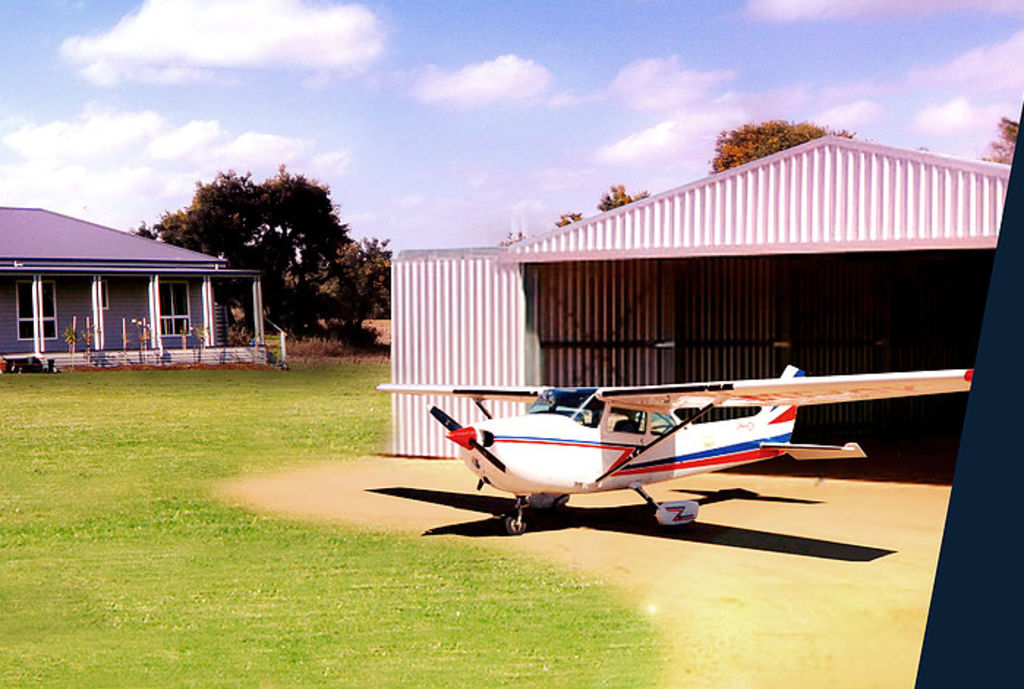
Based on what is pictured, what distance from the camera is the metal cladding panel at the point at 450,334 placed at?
62.1 feet

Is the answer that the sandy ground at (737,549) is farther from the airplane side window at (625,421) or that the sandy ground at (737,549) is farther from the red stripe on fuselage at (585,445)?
the airplane side window at (625,421)

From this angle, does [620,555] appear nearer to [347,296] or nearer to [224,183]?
[347,296]

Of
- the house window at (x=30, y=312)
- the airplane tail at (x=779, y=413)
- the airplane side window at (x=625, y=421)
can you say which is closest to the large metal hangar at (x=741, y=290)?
the airplane tail at (x=779, y=413)

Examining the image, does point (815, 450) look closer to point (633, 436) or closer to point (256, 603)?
point (633, 436)

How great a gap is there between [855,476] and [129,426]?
15.9m

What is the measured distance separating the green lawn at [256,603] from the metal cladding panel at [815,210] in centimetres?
747

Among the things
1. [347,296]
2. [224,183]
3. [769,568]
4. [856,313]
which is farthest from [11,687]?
[224,183]

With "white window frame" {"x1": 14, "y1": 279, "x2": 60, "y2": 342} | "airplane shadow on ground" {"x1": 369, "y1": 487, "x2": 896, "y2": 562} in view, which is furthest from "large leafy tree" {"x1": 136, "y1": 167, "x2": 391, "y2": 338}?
"airplane shadow on ground" {"x1": 369, "y1": 487, "x2": 896, "y2": 562}

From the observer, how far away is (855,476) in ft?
57.7

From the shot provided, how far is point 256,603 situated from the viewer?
9.23 metres

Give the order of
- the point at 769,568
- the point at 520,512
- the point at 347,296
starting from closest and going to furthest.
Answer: the point at 769,568, the point at 520,512, the point at 347,296

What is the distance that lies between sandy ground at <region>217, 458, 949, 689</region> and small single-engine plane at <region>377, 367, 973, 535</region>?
63 cm

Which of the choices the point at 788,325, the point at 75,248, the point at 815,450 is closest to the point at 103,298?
the point at 75,248

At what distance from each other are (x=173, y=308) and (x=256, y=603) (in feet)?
122
